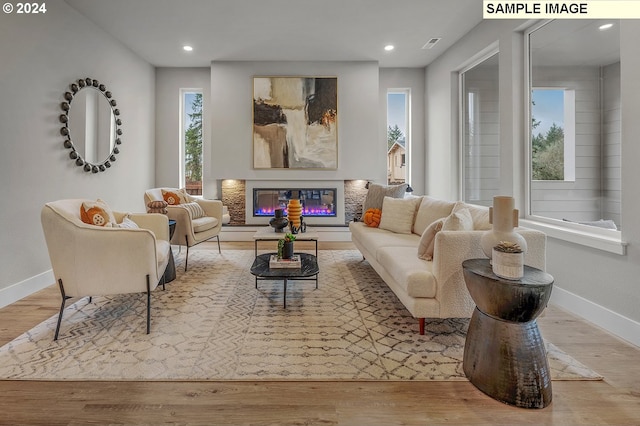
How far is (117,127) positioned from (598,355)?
5.82 m

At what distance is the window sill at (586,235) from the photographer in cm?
237

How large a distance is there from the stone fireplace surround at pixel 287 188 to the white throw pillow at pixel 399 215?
1.88 metres

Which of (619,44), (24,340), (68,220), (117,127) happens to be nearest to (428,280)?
(619,44)

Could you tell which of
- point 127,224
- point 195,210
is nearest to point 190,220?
point 195,210

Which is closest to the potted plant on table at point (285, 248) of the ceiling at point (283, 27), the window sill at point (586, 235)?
the window sill at point (586, 235)

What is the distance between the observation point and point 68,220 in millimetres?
2287

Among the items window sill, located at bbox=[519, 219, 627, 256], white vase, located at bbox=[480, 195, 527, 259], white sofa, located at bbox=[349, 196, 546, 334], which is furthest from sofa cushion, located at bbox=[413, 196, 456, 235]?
white vase, located at bbox=[480, 195, 527, 259]

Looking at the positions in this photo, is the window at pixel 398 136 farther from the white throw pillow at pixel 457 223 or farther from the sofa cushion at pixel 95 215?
the sofa cushion at pixel 95 215

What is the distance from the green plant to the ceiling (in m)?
3.27

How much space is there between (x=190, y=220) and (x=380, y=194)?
2503 mm

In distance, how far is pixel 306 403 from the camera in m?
1.62

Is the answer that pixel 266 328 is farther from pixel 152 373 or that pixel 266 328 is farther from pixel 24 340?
A: pixel 24 340

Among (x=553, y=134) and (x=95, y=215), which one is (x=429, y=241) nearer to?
(x=553, y=134)

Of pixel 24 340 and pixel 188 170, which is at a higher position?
pixel 188 170
